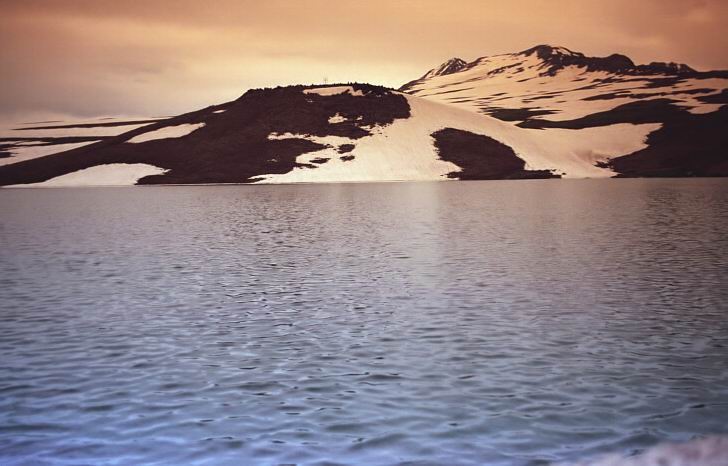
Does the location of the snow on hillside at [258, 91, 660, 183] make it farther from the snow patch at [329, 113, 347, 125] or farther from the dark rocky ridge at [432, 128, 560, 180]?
the snow patch at [329, 113, 347, 125]

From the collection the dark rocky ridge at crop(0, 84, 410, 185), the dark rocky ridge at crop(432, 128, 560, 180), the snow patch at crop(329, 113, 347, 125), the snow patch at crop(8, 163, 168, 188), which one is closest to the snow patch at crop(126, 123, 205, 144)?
the dark rocky ridge at crop(0, 84, 410, 185)

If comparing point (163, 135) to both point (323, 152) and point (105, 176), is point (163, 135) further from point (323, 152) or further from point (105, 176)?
point (323, 152)

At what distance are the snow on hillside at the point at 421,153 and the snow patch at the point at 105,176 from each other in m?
29.0

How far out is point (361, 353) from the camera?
16812 mm

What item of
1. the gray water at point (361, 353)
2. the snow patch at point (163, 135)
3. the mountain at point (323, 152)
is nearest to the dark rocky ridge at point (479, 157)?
the mountain at point (323, 152)

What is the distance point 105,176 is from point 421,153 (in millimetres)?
69006

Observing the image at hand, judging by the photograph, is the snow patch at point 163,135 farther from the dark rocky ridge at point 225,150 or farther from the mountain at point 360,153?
the dark rocky ridge at point 225,150

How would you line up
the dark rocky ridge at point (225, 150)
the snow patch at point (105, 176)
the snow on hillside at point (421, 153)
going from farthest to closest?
the dark rocky ridge at point (225, 150) < the snow on hillside at point (421, 153) < the snow patch at point (105, 176)

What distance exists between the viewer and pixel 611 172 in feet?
577

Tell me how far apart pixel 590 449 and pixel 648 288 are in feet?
50.1

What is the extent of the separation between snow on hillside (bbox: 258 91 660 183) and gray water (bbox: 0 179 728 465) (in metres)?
129

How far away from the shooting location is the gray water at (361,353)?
11531mm

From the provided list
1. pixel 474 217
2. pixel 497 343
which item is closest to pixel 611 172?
pixel 474 217

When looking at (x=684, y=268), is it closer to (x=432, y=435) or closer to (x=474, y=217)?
(x=432, y=435)
